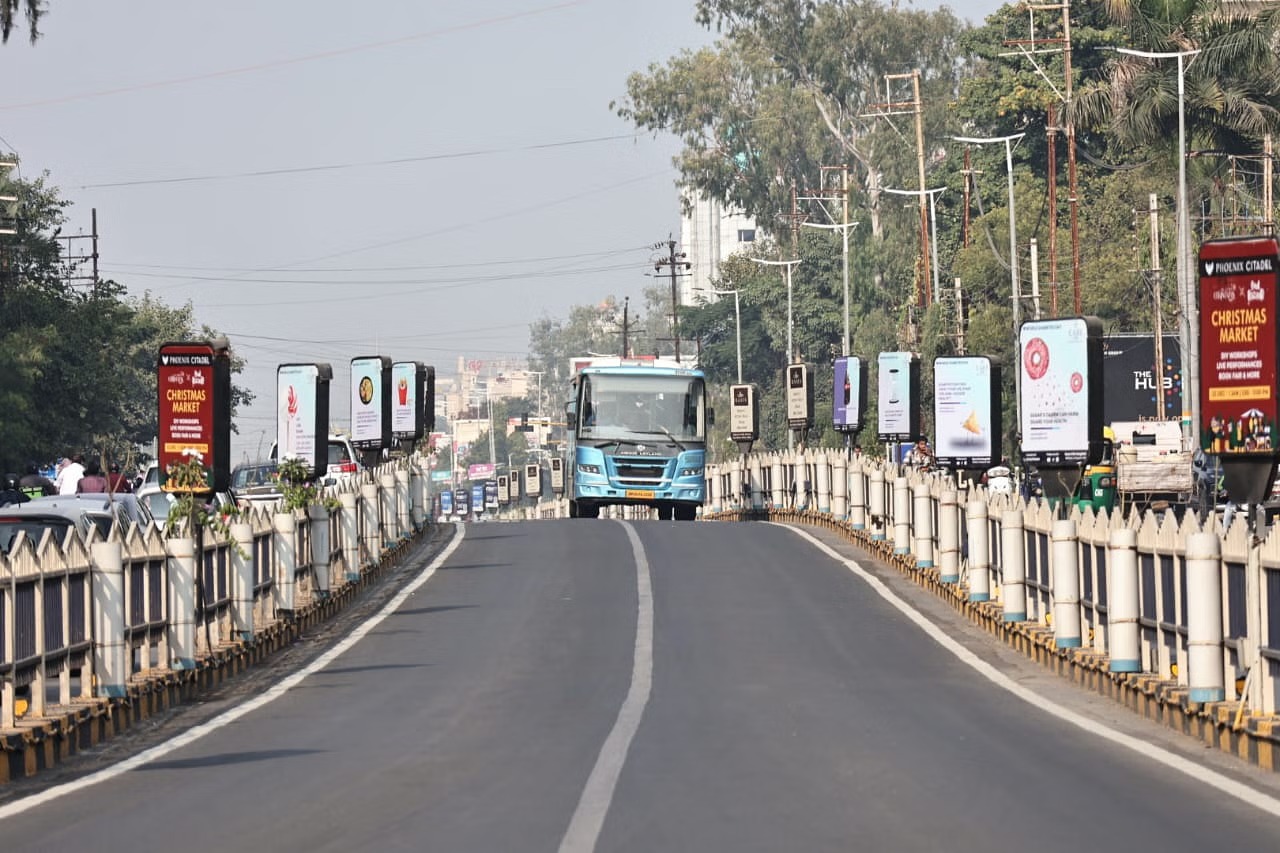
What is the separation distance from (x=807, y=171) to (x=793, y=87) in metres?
4.84

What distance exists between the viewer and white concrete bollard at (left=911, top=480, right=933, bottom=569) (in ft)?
103

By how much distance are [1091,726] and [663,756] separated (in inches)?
159

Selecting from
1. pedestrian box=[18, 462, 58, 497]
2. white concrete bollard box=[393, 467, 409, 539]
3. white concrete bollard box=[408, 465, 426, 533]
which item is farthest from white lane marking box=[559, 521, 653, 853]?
pedestrian box=[18, 462, 58, 497]

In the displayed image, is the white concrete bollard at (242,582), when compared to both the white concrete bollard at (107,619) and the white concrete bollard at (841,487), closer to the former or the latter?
the white concrete bollard at (107,619)

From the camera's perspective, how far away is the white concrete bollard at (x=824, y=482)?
1811 inches

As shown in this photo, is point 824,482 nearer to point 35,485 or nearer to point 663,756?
point 35,485

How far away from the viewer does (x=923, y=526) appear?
31625mm

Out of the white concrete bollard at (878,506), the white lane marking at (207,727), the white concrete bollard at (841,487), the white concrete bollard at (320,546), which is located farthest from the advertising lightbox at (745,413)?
the white concrete bollard at (320,546)

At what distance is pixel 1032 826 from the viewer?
11070 millimetres

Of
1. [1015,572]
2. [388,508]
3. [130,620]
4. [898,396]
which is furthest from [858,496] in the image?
[130,620]

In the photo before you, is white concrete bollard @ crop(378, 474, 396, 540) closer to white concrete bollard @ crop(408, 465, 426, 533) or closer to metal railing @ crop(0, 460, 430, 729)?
white concrete bollard @ crop(408, 465, 426, 533)

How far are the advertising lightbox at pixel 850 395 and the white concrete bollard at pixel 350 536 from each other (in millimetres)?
19948

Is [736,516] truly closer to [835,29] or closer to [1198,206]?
[1198,206]

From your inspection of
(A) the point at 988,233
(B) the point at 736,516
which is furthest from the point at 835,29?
(B) the point at 736,516
